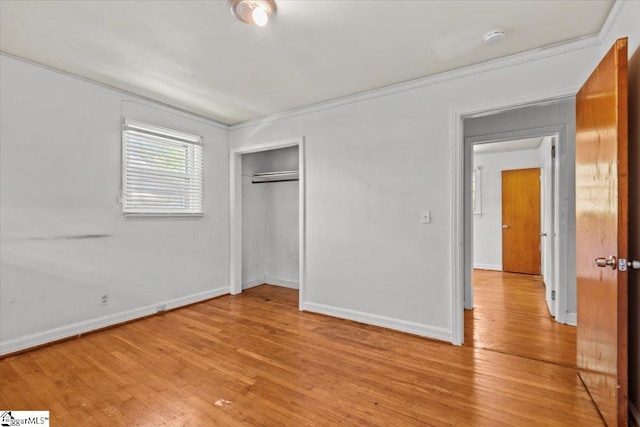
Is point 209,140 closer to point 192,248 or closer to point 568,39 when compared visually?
point 192,248

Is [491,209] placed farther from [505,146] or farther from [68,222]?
[68,222]

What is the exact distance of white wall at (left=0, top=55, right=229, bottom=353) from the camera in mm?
2586

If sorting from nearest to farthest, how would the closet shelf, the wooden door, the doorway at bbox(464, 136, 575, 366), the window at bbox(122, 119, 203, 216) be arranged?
the wooden door
the window at bbox(122, 119, 203, 216)
the doorway at bbox(464, 136, 575, 366)
the closet shelf

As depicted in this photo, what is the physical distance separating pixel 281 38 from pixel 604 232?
8.01 ft

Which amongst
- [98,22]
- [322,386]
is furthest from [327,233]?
[98,22]

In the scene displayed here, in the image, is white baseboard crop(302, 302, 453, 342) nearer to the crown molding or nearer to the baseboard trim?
the baseboard trim

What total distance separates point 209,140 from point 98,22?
221cm

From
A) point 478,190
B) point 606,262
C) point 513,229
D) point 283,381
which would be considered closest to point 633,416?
point 606,262

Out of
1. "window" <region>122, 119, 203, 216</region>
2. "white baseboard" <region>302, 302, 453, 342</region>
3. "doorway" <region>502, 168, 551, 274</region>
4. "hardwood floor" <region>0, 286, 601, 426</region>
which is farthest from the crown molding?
"doorway" <region>502, 168, 551, 274</region>

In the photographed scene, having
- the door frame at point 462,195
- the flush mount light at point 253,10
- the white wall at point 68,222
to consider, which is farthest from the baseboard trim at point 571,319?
the white wall at point 68,222

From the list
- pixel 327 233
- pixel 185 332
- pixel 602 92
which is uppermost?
pixel 602 92

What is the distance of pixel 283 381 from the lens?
7.14 feet

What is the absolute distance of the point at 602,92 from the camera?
1.77 metres

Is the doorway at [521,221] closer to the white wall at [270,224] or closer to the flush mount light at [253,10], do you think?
the white wall at [270,224]
